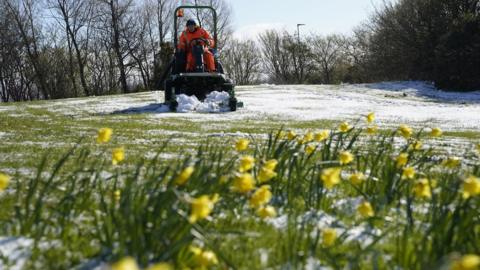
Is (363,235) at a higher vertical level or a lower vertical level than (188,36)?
lower

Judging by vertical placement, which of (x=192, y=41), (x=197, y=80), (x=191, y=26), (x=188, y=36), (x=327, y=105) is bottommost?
(x=327, y=105)

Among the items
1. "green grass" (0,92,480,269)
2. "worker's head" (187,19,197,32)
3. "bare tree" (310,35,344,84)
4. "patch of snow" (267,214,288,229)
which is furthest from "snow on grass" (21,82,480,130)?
"bare tree" (310,35,344,84)

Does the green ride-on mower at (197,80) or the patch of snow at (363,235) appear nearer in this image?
the patch of snow at (363,235)

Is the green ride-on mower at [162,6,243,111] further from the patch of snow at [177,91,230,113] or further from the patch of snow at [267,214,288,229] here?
the patch of snow at [267,214,288,229]

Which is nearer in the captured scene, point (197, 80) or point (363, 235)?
point (363, 235)

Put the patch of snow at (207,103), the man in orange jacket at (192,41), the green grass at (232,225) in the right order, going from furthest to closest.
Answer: the man in orange jacket at (192,41), the patch of snow at (207,103), the green grass at (232,225)

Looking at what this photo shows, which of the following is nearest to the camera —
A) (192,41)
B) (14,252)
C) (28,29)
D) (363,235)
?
(14,252)

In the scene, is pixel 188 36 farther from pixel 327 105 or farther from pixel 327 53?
pixel 327 53

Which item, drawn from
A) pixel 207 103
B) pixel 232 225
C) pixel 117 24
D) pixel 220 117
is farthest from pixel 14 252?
pixel 117 24

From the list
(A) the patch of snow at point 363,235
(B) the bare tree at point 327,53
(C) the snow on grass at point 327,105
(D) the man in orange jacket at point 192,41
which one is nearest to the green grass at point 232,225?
(A) the patch of snow at point 363,235

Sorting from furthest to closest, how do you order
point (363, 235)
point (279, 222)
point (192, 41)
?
point (192, 41), point (279, 222), point (363, 235)

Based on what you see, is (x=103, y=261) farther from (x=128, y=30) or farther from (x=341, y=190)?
(x=128, y=30)

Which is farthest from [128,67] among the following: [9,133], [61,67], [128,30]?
[9,133]

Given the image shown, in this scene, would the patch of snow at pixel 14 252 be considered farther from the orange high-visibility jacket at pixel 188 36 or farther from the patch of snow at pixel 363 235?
the orange high-visibility jacket at pixel 188 36
